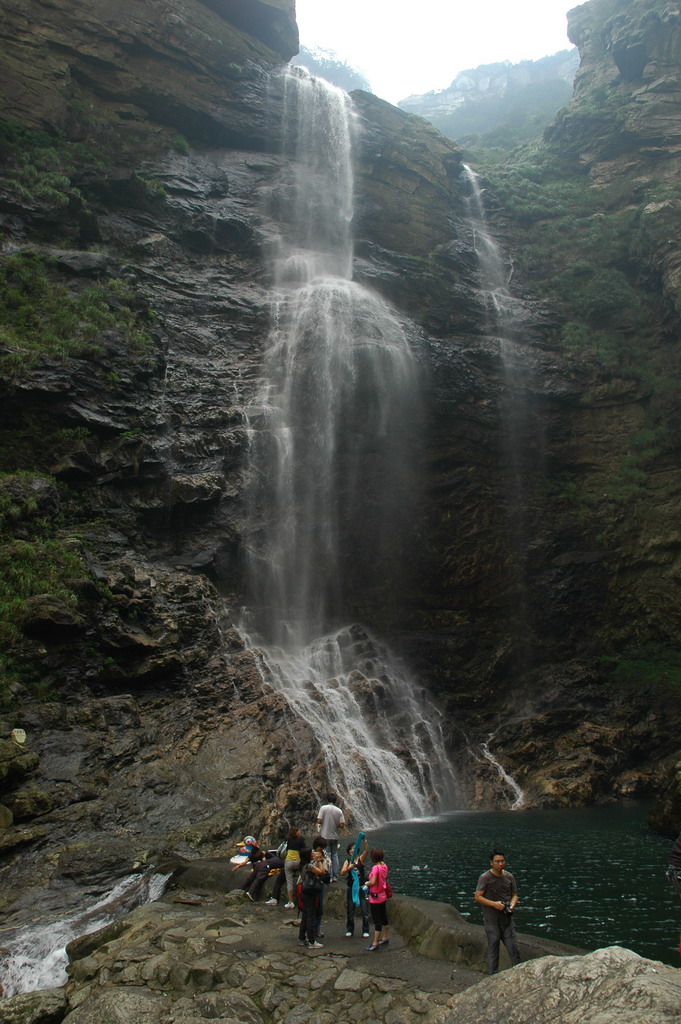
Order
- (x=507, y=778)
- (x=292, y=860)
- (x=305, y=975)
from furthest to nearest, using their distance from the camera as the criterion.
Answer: (x=507, y=778) < (x=292, y=860) < (x=305, y=975)

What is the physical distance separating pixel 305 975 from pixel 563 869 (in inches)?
274

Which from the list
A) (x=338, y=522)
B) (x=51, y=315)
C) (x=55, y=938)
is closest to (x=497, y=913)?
(x=55, y=938)

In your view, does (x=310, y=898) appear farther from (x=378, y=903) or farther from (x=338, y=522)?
(x=338, y=522)

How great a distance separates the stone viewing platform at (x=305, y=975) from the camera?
4.15 m

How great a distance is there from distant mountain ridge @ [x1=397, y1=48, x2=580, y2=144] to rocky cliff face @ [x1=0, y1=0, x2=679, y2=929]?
42.6 meters

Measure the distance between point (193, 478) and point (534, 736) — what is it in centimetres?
1349

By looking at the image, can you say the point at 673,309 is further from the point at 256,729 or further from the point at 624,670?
the point at 256,729

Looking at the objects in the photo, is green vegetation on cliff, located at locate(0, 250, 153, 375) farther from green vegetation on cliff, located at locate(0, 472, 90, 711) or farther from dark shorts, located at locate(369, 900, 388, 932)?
dark shorts, located at locate(369, 900, 388, 932)

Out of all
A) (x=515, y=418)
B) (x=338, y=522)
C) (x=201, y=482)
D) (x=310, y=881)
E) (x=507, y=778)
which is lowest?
(x=507, y=778)

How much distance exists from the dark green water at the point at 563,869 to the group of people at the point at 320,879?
2.26m

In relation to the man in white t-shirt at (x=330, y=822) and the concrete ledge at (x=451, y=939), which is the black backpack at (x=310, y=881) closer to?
the concrete ledge at (x=451, y=939)

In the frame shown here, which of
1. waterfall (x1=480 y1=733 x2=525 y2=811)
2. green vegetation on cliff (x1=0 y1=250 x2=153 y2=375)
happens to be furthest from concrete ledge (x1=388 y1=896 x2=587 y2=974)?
green vegetation on cliff (x1=0 y1=250 x2=153 y2=375)

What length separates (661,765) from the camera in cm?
1880

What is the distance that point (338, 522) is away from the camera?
22.7 metres
